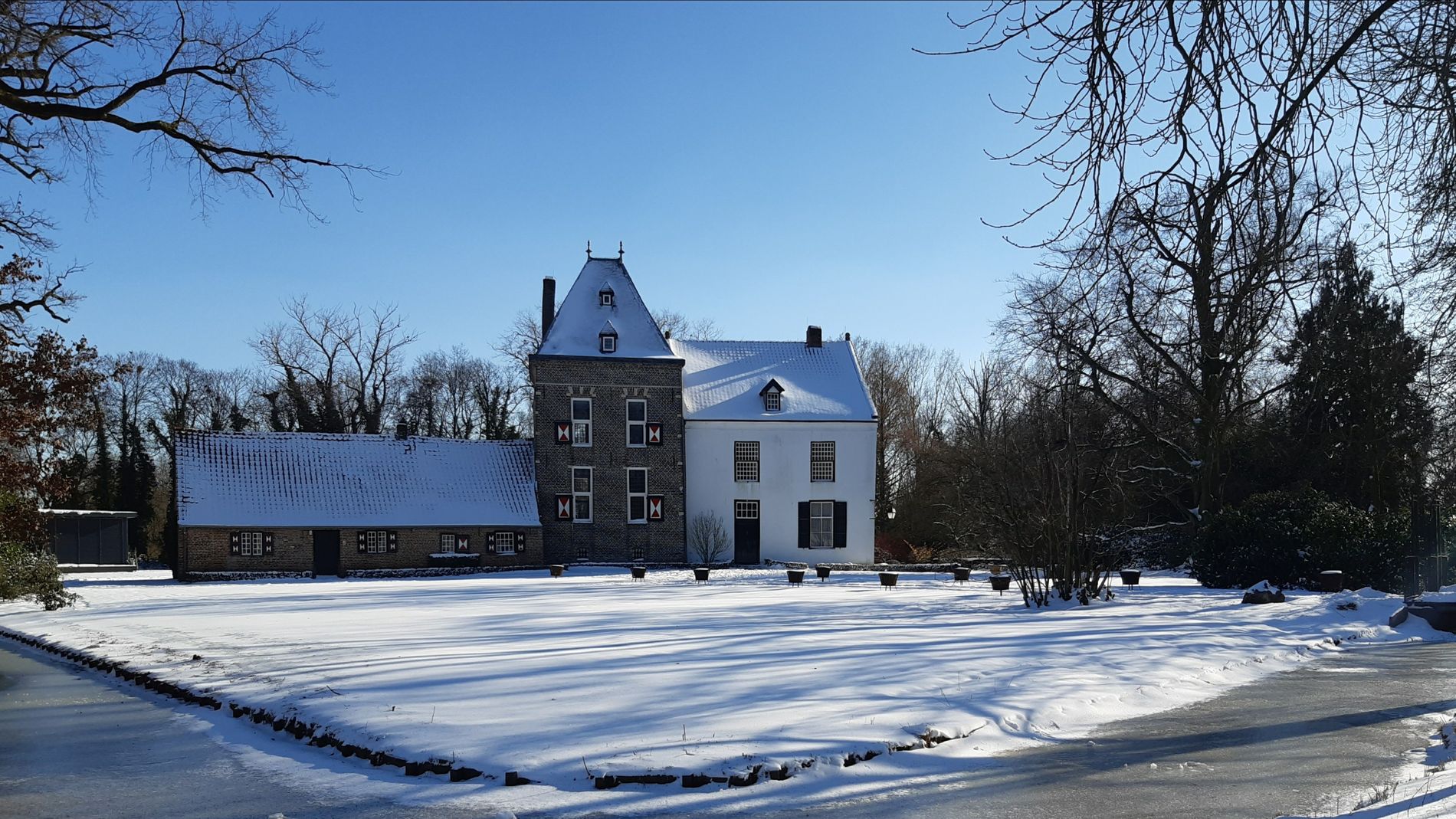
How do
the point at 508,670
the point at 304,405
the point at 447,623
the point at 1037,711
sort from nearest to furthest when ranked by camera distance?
the point at 1037,711 < the point at 508,670 < the point at 447,623 < the point at 304,405

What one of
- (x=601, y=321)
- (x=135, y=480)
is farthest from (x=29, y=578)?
(x=135, y=480)

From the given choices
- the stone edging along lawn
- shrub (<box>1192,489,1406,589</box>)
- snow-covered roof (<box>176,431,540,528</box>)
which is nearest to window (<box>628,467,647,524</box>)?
snow-covered roof (<box>176,431,540,528</box>)

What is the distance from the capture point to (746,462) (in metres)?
43.3

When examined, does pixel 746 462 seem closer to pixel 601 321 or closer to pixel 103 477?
pixel 601 321

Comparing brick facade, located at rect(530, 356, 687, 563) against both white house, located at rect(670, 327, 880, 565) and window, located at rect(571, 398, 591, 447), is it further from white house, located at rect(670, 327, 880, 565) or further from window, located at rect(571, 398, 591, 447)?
white house, located at rect(670, 327, 880, 565)

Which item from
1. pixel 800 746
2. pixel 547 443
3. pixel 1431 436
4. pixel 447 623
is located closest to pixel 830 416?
pixel 547 443

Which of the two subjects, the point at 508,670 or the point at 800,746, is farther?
the point at 508,670

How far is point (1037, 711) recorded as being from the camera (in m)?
9.55

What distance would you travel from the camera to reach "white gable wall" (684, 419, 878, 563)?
4312 centimetres

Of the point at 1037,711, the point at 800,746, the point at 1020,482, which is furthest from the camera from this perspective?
the point at 1020,482

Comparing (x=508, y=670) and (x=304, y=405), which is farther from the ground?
(x=304, y=405)

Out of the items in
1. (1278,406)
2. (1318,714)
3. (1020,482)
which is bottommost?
(1318,714)

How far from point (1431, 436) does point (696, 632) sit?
1557 cm

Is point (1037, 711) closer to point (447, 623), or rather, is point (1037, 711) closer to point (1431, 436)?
point (447, 623)
